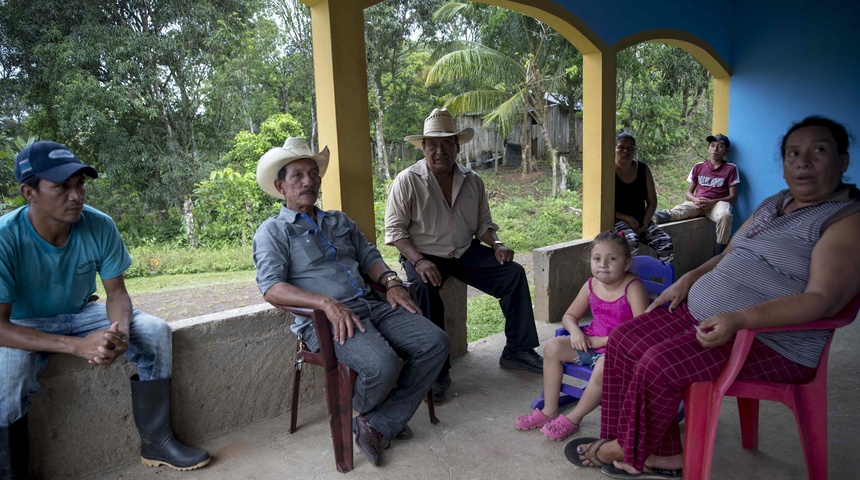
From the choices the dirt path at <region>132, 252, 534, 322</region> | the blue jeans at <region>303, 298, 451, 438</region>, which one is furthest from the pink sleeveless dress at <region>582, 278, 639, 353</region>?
the dirt path at <region>132, 252, 534, 322</region>

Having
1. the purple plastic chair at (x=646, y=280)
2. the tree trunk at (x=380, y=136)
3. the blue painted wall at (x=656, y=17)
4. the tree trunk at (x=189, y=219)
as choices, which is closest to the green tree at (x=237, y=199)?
the tree trunk at (x=189, y=219)

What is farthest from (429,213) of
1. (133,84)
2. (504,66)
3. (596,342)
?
(504,66)

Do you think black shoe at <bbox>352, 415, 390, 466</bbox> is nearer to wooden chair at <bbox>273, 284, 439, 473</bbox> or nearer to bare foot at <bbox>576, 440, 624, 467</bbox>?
wooden chair at <bbox>273, 284, 439, 473</bbox>

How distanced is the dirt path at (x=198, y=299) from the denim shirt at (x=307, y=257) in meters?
4.16

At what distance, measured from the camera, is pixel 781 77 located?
6070 millimetres

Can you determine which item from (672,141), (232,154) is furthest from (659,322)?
(672,141)

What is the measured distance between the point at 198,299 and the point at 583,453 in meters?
5.94

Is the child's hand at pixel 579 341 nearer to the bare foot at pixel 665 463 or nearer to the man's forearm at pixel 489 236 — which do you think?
the bare foot at pixel 665 463

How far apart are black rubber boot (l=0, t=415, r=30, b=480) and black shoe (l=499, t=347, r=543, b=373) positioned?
2445 millimetres

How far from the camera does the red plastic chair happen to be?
1.96m

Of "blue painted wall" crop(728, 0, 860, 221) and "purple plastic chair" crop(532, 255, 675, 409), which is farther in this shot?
"blue painted wall" crop(728, 0, 860, 221)

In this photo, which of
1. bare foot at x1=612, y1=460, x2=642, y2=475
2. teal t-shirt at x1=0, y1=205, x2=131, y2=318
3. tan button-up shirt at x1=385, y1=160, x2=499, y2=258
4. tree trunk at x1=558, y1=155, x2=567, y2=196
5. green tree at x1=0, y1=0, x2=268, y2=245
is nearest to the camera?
teal t-shirt at x1=0, y1=205, x2=131, y2=318

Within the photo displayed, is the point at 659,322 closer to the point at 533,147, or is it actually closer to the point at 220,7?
the point at 220,7

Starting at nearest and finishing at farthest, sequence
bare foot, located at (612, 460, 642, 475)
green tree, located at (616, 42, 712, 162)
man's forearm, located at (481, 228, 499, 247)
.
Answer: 1. bare foot, located at (612, 460, 642, 475)
2. man's forearm, located at (481, 228, 499, 247)
3. green tree, located at (616, 42, 712, 162)
